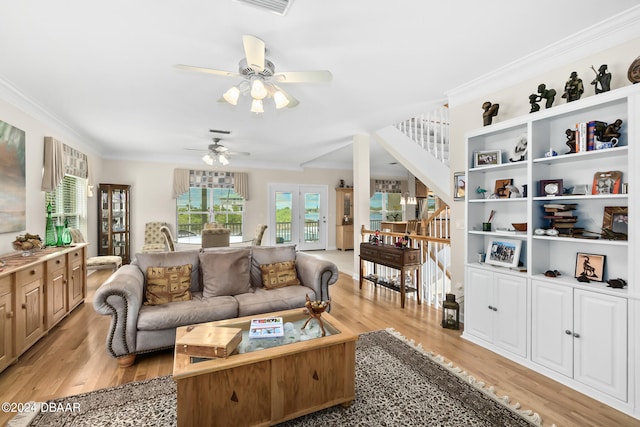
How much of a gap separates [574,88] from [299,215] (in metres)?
6.97

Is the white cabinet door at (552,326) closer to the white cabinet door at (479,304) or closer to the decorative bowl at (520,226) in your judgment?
the white cabinet door at (479,304)

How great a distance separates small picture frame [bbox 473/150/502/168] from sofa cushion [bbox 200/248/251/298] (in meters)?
2.58

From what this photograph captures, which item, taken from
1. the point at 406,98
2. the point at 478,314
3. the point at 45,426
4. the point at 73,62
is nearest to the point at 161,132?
the point at 73,62

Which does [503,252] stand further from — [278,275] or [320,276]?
[278,275]

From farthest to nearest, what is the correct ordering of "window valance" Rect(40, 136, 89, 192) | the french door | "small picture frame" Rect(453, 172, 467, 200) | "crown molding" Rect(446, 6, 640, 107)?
the french door
"window valance" Rect(40, 136, 89, 192)
"small picture frame" Rect(453, 172, 467, 200)
"crown molding" Rect(446, 6, 640, 107)

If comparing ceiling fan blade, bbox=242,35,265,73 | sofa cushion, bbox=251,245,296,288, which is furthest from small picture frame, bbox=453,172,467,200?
ceiling fan blade, bbox=242,35,265,73

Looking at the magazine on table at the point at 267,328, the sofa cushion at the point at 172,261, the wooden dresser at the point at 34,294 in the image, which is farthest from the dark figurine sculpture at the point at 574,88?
the wooden dresser at the point at 34,294

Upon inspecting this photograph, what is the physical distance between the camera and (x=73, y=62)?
2646mm

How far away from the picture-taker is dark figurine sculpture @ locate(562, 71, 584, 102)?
2.25m

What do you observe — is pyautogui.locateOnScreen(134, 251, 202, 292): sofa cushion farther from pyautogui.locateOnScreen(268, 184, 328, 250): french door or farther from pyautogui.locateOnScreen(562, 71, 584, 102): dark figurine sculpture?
pyautogui.locateOnScreen(268, 184, 328, 250): french door

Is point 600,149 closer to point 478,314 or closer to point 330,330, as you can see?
point 478,314

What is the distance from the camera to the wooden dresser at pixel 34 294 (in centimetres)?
230

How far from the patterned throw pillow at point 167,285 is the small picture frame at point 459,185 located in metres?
3.01

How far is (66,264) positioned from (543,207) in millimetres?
4934
